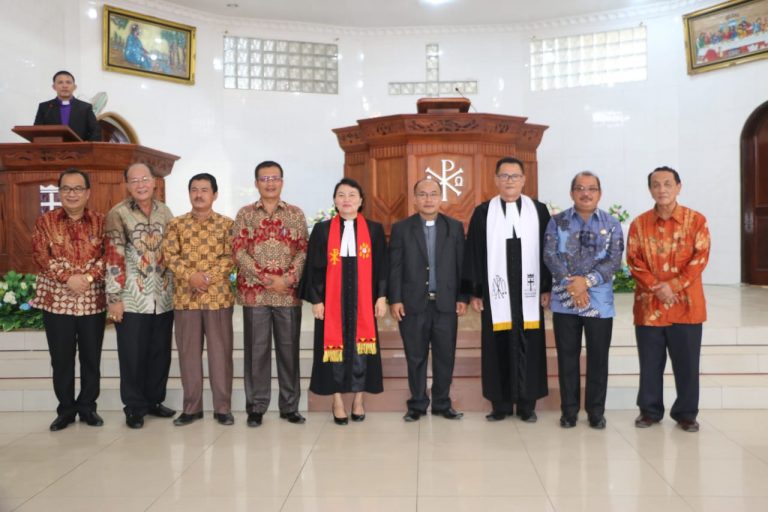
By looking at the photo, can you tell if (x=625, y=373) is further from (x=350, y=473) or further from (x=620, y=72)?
(x=620, y=72)

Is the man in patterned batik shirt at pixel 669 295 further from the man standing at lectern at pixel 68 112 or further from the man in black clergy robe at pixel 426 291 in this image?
the man standing at lectern at pixel 68 112

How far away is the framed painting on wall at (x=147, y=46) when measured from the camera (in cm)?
888

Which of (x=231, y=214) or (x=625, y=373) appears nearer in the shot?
(x=625, y=373)

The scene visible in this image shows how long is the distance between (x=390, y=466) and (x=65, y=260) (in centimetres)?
221

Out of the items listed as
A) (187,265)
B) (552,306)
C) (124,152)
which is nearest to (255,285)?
(187,265)

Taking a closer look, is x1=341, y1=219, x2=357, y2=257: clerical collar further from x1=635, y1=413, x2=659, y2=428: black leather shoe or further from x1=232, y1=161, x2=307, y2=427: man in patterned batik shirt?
x1=635, y1=413, x2=659, y2=428: black leather shoe

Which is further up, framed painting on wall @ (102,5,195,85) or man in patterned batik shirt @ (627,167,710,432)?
framed painting on wall @ (102,5,195,85)

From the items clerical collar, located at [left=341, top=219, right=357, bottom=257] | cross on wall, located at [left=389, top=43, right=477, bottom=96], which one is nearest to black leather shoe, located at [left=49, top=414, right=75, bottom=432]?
clerical collar, located at [left=341, top=219, right=357, bottom=257]

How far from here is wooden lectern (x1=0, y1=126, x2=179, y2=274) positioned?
18.0ft

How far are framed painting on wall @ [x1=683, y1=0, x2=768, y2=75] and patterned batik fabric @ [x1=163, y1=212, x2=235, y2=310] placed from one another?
23.9ft

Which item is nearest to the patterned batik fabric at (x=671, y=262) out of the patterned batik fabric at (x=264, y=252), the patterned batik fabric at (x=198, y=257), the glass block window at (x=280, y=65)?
the patterned batik fabric at (x=264, y=252)

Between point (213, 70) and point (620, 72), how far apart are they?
18.7 feet

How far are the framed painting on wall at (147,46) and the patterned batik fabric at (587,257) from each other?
275 inches

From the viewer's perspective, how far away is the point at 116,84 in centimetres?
899
